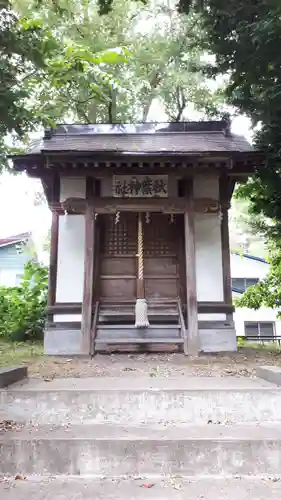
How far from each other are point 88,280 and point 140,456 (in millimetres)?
4070

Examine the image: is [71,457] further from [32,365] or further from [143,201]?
[143,201]

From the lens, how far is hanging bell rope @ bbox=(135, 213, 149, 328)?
6.38 m

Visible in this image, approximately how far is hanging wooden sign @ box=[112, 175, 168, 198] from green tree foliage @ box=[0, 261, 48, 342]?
323 centimetres

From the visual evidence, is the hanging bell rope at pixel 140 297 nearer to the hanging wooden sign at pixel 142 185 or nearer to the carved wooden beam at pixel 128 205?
the carved wooden beam at pixel 128 205

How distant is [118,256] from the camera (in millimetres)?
7277

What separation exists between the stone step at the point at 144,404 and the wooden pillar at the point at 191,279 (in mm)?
2601

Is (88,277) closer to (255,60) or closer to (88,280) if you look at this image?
(88,280)

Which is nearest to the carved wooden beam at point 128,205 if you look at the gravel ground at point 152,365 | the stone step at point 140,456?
the gravel ground at point 152,365

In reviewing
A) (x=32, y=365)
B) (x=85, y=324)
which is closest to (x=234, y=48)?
(x=85, y=324)

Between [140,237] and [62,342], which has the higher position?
[140,237]

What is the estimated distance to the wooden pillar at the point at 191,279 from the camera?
20.8ft

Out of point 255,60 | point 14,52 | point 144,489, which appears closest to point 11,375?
point 144,489

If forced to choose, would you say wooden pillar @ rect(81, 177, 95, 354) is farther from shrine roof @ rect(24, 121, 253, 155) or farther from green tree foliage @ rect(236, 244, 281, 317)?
green tree foliage @ rect(236, 244, 281, 317)

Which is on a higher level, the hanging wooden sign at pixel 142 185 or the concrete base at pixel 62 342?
the hanging wooden sign at pixel 142 185
